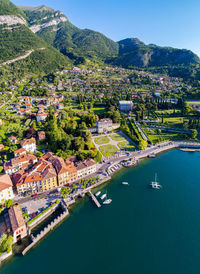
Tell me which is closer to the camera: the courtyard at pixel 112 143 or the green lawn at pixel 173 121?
the courtyard at pixel 112 143

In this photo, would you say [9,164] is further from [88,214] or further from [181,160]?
[181,160]

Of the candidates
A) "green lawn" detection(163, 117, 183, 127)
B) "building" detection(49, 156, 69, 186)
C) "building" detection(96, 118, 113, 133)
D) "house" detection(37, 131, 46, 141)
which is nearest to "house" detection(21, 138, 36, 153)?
"house" detection(37, 131, 46, 141)

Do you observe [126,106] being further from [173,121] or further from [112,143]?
[112,143]

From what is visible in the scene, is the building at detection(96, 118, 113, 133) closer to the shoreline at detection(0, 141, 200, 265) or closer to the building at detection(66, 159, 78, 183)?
the shoreline at detection(0, 141, 200, 265)

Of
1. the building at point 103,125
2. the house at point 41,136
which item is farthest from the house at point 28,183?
the building at point 103,125

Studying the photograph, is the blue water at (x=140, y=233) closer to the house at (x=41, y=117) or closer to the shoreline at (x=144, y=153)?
the shoreline at (x=144, y=153)

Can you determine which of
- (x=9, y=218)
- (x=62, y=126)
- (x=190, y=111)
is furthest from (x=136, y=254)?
(x=190, y=111)
